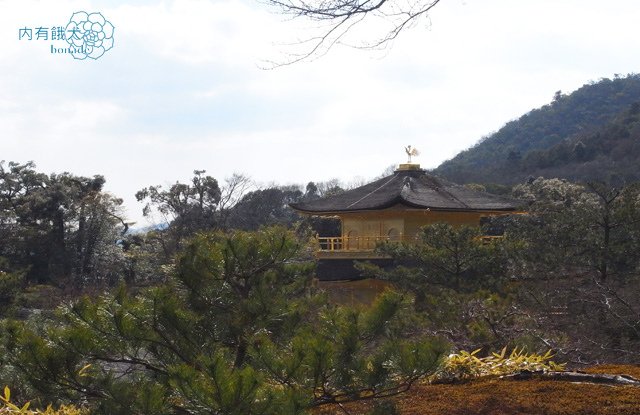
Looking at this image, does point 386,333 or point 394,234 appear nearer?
point 386,333

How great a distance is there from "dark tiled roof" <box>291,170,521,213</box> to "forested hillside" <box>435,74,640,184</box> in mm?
25833

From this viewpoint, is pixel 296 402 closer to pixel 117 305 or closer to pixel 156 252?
pixel 117 305

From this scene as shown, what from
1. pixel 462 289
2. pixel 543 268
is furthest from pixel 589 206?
pixel 462 289

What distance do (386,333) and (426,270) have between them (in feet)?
28.9

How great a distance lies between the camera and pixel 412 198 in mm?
15289

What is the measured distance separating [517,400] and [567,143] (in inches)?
1938

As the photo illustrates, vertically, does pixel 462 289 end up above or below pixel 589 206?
below

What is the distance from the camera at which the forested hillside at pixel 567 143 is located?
45.5 m

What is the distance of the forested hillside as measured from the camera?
45469mm

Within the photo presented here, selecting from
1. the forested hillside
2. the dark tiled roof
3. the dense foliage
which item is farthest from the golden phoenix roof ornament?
the forested hillside

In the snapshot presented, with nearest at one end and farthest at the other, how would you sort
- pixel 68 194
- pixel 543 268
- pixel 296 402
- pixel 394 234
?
pixel 296 402 < pixel 543 268 < pixel 394 234 < pixel 68 194

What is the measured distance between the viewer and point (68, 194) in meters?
27.0

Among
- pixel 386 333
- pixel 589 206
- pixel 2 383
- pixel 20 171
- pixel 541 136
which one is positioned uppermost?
pixel 541 136

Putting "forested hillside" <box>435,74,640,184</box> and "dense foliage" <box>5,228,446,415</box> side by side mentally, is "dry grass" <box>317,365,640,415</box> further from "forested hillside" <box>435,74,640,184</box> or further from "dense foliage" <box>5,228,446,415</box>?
"forested hillside" <box>435,74,640,184</box>
